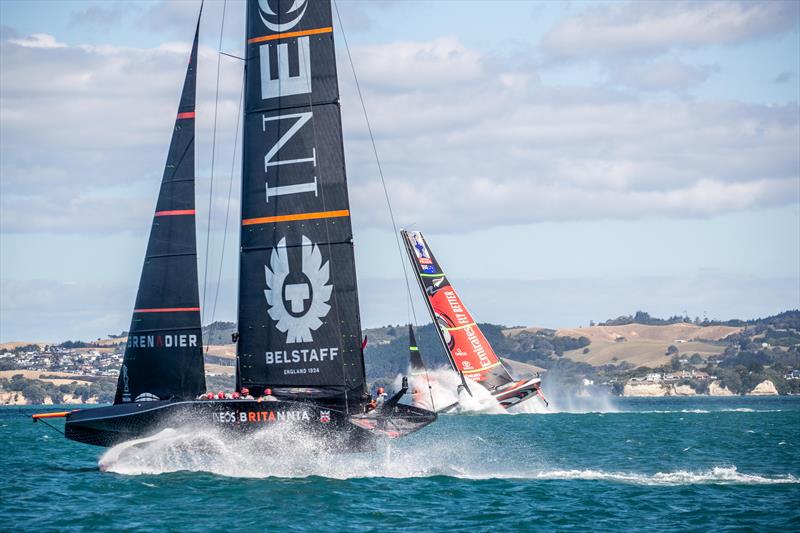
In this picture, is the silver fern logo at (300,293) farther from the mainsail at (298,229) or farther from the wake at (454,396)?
the wake at (454,396)

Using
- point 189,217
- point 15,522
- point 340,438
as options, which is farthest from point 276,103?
point 15,522

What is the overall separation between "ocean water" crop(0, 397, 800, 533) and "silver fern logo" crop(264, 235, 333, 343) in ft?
10.3

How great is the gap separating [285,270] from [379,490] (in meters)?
6.19

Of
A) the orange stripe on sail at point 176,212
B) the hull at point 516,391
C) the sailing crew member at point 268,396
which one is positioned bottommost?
the hull at point 516,391

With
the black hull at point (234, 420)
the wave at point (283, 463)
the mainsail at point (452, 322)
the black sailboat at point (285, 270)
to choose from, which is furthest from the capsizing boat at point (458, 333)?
the black hull at point (234, 420)

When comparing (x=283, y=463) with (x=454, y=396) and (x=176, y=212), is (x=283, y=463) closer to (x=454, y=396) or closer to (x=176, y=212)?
(x=176, y=212)

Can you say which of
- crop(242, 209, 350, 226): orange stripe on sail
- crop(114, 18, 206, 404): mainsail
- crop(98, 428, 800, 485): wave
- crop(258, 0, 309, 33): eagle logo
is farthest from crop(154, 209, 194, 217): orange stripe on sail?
crop(98, 428, 800, 485): wave

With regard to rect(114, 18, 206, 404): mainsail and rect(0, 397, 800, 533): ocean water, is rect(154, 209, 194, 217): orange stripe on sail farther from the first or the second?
rect(0, 397, 800, 533): ocean water

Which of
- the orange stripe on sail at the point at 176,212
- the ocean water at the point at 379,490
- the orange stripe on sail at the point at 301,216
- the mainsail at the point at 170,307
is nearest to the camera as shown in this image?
the ocean water at the point at 379,490

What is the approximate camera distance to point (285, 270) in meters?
30.0

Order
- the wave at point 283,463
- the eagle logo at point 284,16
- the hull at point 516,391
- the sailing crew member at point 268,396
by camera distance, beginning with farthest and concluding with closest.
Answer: the hull at point 516,391
the eagle logo at point 284,16
the sailing crew member at point 268,396
the wave at point 283,463

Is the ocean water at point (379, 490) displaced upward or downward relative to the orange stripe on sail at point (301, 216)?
downward

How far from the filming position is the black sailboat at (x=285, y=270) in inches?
1173

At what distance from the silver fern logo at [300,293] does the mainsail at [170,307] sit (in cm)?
222
